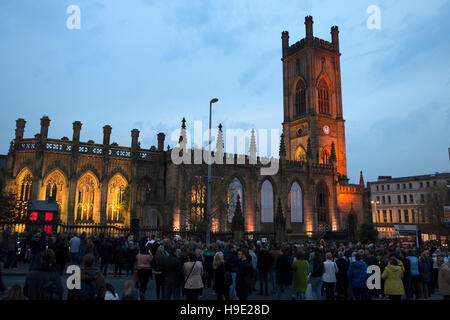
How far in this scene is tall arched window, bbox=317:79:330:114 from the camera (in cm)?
6748

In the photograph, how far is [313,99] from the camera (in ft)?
214

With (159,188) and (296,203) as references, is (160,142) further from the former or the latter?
(296,203)

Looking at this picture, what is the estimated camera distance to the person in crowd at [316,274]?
10.9 meters

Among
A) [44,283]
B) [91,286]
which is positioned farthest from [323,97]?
[44,283]

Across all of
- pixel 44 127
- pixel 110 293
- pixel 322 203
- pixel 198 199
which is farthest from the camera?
pixel 322 203

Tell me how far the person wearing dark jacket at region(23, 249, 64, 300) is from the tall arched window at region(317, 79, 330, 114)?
214 feet

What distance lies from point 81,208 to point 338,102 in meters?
52.1

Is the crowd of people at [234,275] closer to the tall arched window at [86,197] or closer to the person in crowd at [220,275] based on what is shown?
the person in crowd at [220,275]

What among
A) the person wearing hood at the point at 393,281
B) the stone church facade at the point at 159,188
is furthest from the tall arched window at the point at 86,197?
the person wearing hood at the point at 393,281

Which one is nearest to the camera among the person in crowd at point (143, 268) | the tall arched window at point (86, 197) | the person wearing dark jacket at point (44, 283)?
the person wearing dark jacket at point (44, 283)

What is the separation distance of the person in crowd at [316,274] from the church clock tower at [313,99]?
172 feet

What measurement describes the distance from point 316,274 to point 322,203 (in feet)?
146

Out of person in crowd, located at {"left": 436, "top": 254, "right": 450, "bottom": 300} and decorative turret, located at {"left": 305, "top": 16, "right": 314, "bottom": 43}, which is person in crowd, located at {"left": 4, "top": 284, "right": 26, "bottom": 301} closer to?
person in crowd, located at {"left": 436, "top": 254, "right": 450, "bottom": 300}
